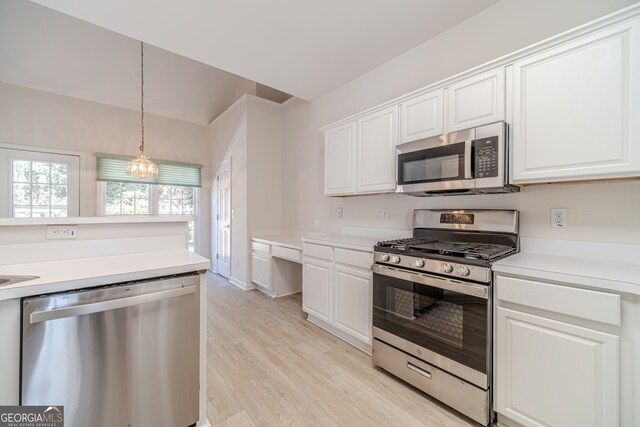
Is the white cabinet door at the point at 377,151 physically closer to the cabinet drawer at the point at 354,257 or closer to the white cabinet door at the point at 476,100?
the white cabinet door at the point at 476,100

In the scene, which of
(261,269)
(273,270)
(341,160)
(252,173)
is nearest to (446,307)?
(341,160)

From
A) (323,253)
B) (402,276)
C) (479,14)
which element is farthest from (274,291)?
(479,14)

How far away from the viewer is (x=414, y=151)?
212 cm

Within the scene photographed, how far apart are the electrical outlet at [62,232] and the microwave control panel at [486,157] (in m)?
2.53

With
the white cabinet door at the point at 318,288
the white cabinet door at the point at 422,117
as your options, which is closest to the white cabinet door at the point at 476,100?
the white cabinet door at the point at 422,117

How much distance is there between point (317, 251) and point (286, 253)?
785mm

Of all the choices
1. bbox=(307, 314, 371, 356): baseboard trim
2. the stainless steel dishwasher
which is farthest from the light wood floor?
the stainless steel dishwasher

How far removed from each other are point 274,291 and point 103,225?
242 centimetres

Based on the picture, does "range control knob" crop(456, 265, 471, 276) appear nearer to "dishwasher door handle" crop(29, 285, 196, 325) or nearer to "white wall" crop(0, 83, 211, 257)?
"dishwasher door handle" crop(29, 285, 196, 325)

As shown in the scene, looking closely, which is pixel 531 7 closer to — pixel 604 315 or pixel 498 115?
pixel 498 115

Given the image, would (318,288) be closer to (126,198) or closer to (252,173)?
(252,173)

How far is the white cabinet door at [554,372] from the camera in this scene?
3.79ft

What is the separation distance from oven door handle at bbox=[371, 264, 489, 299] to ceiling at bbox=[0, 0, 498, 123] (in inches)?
81.0

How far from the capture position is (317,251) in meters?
2.71
